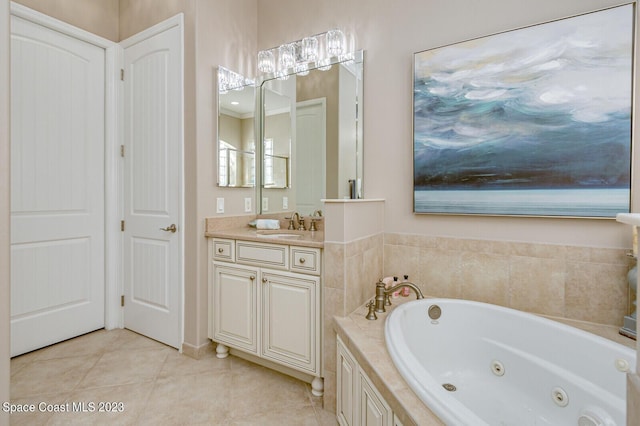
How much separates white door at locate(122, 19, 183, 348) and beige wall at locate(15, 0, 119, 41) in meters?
0.18

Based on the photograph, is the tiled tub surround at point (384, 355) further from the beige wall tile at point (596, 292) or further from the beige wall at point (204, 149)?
the beige wall at point (204, 149)

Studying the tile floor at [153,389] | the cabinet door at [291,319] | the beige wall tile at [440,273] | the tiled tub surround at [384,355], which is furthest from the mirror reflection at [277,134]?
A: the tile floor at [153,389]

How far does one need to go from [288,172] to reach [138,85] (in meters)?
1.42

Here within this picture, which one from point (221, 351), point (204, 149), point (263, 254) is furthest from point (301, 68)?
point (221, 351)

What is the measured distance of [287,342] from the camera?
6.50ft

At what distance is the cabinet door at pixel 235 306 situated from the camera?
213 cm

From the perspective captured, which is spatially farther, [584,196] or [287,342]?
[287,342]

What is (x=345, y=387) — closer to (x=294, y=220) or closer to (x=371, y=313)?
(x=371, y=313)

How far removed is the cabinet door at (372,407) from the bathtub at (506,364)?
0.45 feet

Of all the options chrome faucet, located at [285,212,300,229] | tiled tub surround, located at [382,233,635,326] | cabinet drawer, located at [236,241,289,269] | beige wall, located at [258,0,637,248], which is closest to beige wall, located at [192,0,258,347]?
cabinet drawer, located at [236,241,289,269]

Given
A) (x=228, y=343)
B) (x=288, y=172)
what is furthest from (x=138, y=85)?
(x=228, y=343)

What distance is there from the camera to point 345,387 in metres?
1.59

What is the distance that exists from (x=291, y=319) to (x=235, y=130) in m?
1.53

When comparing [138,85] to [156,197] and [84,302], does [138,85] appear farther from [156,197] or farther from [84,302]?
[84,302]
